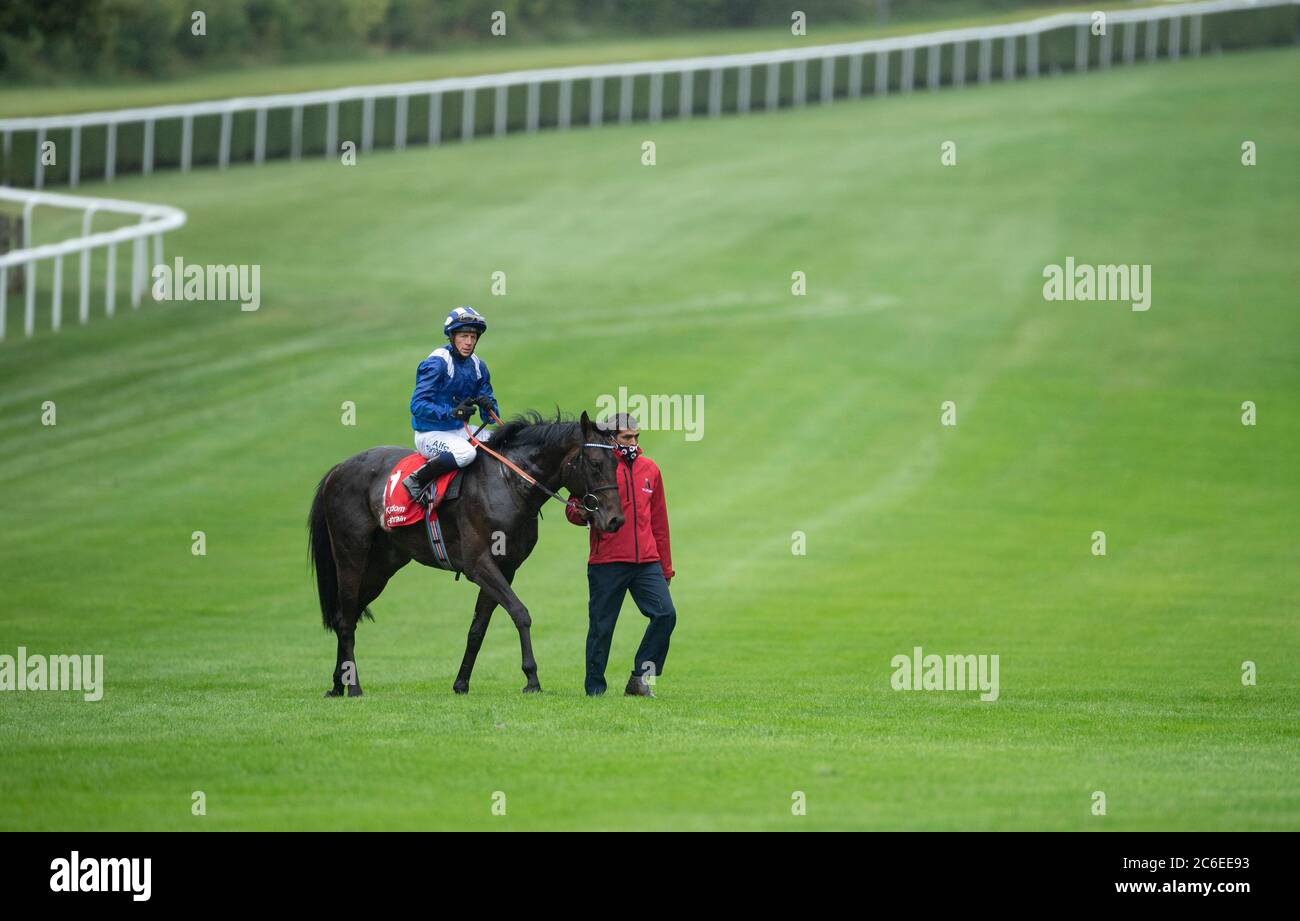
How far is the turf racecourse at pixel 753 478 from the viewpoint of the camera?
391 inches

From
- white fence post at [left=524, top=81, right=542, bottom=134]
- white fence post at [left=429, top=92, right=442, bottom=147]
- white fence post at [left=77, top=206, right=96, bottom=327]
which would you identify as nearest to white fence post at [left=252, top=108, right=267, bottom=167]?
white fence post at [left=429, top=92, right=442, bottom=147]

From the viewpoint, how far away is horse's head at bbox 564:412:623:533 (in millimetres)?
11898

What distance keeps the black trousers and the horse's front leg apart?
435mm

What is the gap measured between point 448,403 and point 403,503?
33.4 inches

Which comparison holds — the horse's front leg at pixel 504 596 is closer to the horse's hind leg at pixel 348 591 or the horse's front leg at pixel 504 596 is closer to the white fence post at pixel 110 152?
the horse's hind leg at pixel 348 591

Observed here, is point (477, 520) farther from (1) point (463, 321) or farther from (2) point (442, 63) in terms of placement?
(2) point (442, 63)

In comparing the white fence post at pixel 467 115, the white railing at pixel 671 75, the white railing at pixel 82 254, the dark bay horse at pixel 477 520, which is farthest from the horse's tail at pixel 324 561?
the white fence post at pixel 467 115

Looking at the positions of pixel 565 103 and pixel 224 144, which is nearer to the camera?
pixel 224 144

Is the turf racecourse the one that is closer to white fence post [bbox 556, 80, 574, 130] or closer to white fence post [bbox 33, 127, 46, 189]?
white fence post [bbox 556, 80, 574, 130]

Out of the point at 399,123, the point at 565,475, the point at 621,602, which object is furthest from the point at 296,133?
the point at 621,602

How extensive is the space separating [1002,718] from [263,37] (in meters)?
51.6

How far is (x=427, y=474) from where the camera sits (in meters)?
12.5
